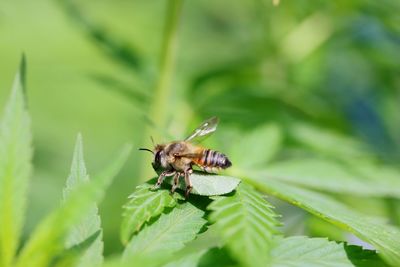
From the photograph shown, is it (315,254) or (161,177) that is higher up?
(161,177)

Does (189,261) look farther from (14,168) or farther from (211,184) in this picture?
(14,168)

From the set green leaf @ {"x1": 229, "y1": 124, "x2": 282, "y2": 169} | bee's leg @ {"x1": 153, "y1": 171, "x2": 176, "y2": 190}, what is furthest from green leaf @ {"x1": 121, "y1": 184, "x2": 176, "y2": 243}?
green leaf @ {"x1": 229, "y1": 124, "x2": 282, "y2": 169}

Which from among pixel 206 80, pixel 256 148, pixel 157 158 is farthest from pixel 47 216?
pixel 206 80

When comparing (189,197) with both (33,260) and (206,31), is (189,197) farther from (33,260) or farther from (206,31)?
(206,31)

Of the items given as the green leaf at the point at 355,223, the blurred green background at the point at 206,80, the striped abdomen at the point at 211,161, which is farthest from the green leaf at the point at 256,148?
the striped abdomen at the point at 211,161

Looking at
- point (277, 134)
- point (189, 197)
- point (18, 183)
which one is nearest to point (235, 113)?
point (277, 134)

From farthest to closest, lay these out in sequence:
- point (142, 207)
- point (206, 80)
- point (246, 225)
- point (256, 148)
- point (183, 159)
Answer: point (206, 80)
point (256, 148)
point (183, 159)
point (142, 207)
point (246, 225)

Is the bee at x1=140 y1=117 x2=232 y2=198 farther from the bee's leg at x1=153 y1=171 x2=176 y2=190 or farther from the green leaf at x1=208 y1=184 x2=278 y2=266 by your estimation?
the green leaf at x1=208 y1=184 x2=278 y2=266
